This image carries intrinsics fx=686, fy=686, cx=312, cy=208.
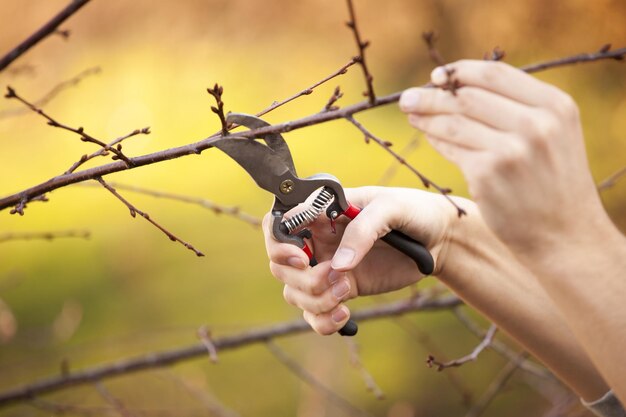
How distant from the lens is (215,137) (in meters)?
1.15

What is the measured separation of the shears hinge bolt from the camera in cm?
133

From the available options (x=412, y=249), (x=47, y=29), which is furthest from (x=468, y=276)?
(x=47, y=29)

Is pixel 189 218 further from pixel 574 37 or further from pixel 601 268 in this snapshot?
pixel 601 268

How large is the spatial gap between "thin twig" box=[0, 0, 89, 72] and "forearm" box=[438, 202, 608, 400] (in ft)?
3.08

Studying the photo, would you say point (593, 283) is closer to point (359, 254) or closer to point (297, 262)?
point (359, 254)

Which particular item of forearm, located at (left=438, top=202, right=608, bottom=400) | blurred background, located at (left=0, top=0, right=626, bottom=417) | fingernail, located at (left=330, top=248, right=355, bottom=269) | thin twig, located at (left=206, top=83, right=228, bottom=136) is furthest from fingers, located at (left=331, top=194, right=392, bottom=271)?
blurred background, located at (left=0, top=0, right=626, bottom=417)

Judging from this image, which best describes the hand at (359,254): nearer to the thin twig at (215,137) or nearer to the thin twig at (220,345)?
the thin twig at (215,137)

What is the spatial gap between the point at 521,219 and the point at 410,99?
242 millimetres

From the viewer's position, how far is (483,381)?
5020 mm

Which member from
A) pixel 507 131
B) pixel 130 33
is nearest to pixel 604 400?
pixel 507 131

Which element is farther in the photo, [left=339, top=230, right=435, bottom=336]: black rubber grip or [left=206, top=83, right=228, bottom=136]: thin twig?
[left=339, top=230, right=435, bottom=336]: black rubber grip

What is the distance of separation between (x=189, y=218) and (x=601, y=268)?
452 cm

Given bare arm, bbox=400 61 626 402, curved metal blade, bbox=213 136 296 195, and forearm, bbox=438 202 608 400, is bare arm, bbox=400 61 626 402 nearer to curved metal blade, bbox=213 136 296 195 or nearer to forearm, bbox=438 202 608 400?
curved metal blade, bbox=213 136 296 195

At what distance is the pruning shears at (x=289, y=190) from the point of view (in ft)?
3.95
